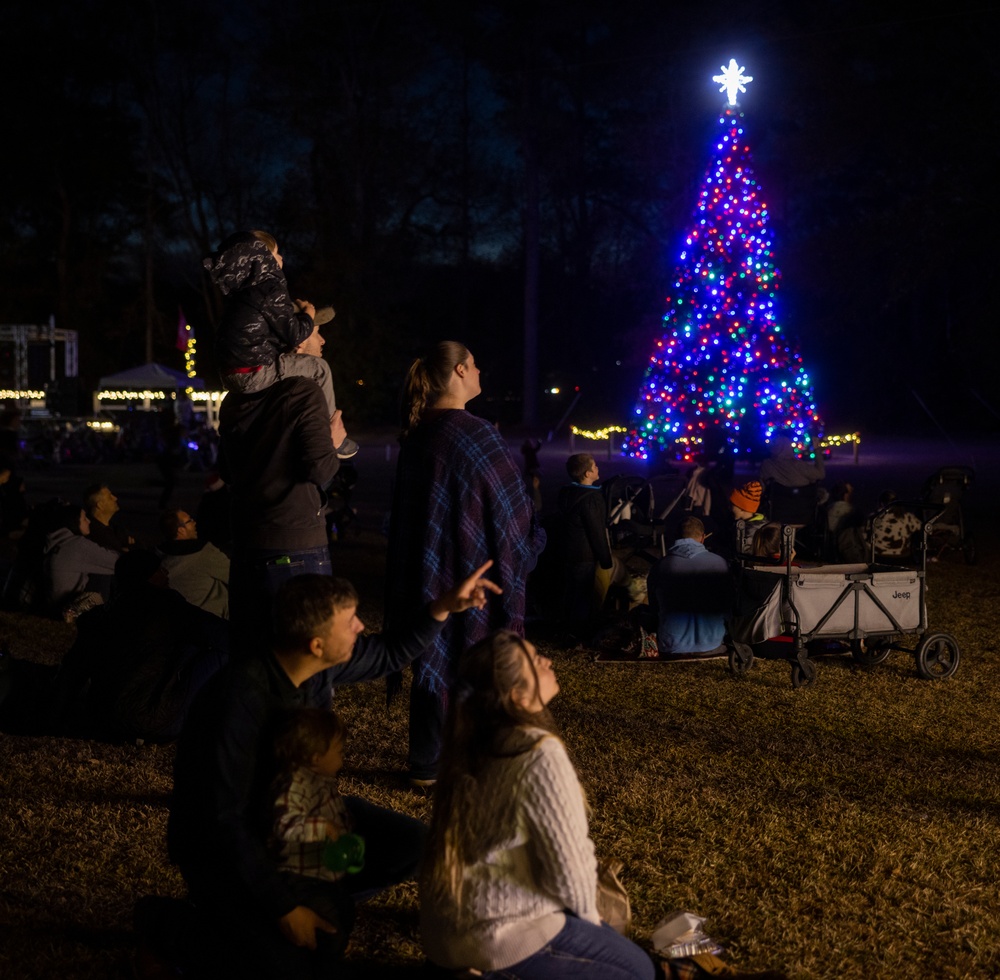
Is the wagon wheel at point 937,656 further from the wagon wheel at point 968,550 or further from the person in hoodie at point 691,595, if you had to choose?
the wagon wheel at point 968,550

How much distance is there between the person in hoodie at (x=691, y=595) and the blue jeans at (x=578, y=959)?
4.63 meters

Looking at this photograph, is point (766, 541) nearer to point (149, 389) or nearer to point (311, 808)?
point (311, 808)

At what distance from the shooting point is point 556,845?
8.80ft

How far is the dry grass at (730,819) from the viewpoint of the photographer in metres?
3.74

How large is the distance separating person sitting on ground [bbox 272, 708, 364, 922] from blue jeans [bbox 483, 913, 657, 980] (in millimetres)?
517

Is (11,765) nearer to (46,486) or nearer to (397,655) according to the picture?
(397,655)

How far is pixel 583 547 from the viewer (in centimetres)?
814

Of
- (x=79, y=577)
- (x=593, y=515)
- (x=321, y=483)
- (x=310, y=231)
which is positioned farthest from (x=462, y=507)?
(x=310, y=231)

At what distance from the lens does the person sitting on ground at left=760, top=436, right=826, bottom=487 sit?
12.3m

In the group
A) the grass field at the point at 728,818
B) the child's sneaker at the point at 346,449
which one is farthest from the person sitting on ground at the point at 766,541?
the child's sneaker at the point at 346,449

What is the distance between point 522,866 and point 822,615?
4769 mm

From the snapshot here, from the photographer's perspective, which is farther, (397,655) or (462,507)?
(462,507)

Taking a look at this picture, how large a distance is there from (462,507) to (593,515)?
3.35 meters

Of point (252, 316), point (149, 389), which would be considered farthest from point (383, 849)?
point (149, 389)
